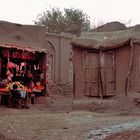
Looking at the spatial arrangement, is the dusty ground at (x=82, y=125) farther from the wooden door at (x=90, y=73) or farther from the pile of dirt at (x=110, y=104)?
the wooden door at (x=90, y=73)

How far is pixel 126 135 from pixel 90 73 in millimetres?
7887

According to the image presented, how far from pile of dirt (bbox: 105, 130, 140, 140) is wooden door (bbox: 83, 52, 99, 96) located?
731 cm

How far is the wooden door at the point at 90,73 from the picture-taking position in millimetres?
17031

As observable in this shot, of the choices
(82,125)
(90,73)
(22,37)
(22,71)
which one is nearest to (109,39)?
(90,73)

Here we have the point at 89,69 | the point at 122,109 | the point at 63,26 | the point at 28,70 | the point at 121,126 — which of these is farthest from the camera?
the point at 63,26

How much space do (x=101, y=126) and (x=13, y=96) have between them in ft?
23.8

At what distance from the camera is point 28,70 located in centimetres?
2022

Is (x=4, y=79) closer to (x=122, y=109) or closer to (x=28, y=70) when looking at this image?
(x=28, y=70)

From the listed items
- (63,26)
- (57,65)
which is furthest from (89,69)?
(63,26)

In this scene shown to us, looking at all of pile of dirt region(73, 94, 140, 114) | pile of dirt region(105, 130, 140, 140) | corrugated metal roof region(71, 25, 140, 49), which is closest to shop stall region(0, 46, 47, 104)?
pile of dirt region(73, 94, 140, 114)

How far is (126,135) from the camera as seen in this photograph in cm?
941

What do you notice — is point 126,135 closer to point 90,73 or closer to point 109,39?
point 90,73

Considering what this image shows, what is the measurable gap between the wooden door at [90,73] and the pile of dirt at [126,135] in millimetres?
7309

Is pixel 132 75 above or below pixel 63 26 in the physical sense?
below
